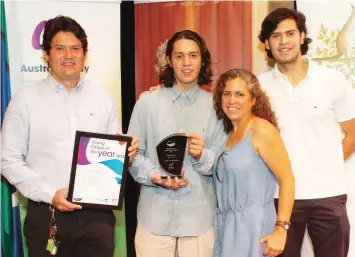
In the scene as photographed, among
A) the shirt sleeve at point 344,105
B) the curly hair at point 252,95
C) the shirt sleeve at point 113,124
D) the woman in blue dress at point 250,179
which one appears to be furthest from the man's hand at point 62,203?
the shirt sleeve at point 344,105

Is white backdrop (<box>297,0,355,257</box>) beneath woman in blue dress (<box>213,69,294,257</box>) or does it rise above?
above

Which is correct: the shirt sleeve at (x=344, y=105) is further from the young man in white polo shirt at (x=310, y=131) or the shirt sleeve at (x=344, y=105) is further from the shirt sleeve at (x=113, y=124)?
the shirt sleeve at (x=113, y=124)

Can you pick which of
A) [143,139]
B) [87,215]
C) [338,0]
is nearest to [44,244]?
[87,215]

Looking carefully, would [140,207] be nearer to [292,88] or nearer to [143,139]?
[143,139]

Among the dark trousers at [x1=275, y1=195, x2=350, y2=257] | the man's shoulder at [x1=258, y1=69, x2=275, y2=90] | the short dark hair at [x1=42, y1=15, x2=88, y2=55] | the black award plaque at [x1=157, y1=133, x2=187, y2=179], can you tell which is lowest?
the dark trousers at [x1=275, y1=195, x2=350, y2=257]

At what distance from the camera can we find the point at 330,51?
11.2 ft

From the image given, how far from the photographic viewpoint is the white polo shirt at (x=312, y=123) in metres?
2.83

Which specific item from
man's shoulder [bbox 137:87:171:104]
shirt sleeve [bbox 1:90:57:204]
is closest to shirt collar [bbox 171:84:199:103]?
man's shoulder [bbox 137:87:171:104]

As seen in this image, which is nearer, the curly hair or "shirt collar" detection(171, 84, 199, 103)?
the curly hair

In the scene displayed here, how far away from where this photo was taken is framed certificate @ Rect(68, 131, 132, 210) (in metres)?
2.44

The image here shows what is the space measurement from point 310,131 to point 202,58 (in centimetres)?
83

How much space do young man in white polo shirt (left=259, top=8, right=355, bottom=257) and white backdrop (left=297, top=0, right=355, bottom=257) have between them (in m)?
0.54

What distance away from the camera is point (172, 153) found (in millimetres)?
2533

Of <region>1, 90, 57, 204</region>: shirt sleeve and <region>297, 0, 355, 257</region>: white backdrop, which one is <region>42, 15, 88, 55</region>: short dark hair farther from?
<region>297, 0, 355, 257</region>: white backdrop
